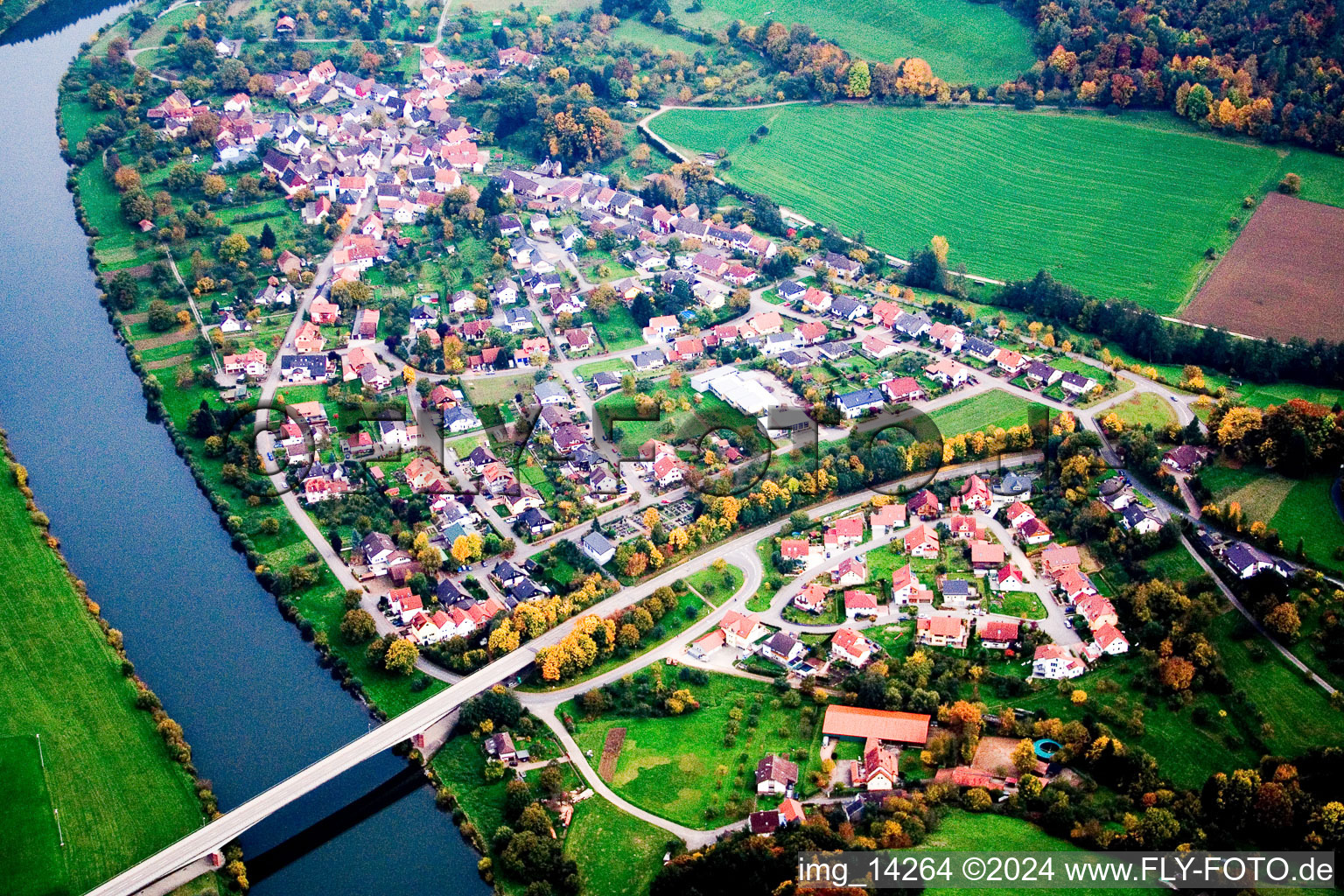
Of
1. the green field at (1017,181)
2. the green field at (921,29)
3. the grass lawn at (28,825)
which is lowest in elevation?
the grass lawn at (28,825)

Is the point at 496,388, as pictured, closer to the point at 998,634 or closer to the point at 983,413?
the point at 983,413

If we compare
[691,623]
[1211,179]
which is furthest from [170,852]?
[1211,179]

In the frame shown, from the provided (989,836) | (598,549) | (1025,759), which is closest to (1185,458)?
(1025,759)

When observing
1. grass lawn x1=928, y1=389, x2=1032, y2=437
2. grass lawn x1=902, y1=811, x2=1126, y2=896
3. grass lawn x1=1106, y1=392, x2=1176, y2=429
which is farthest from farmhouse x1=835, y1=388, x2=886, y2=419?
grass lawn x1=902, y1=811, x2=1126, y2=896

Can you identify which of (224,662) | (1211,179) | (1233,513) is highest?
(1211,179)

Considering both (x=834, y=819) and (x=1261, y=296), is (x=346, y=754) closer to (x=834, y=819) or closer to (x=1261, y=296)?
(x=834, y=819)

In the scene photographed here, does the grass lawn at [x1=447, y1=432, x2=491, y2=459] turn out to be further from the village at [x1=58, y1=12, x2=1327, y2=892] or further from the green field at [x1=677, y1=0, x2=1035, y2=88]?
the green field at [x1=677, y1=0, x2=1035, y2=88]

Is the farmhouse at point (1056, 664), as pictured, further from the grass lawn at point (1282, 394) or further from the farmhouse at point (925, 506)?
the grass lawn at point (1282, 394)

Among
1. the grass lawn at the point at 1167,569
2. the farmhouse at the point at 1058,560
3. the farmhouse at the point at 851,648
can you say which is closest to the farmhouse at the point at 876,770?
the farmhouse at the point at 851,648
